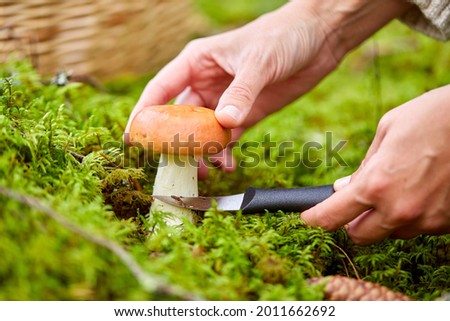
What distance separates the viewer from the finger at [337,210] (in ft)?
5.05

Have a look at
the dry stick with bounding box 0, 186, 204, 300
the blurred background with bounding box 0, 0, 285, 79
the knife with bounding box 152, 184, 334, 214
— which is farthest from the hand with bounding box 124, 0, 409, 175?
the blurred background with bounding box 0, 0, 285, 79

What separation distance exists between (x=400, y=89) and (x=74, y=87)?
2.48 metres

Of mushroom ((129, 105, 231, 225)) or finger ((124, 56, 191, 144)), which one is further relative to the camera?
finger ((124, 56, 191, 144))

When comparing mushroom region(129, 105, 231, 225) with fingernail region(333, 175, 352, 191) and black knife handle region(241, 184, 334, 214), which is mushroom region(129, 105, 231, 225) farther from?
fingernail region(333, 175, 352, 191)

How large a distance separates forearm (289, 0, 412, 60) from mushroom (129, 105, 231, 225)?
106cm

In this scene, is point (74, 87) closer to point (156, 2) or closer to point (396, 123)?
point (396, 123)

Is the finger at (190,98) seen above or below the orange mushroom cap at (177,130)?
below

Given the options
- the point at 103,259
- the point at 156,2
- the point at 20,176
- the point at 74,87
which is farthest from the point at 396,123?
the point at 156,2

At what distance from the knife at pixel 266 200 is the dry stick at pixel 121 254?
53cm

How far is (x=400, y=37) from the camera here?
4539 millimetres

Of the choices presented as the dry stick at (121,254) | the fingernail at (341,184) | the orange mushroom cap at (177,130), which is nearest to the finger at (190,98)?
the orange mushroom cap at (177,130)

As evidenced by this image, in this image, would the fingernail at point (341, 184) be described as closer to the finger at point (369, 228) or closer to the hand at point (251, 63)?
the finger at point (369, 228)

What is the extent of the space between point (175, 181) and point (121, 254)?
625 mm

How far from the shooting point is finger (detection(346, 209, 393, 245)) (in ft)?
5.17
